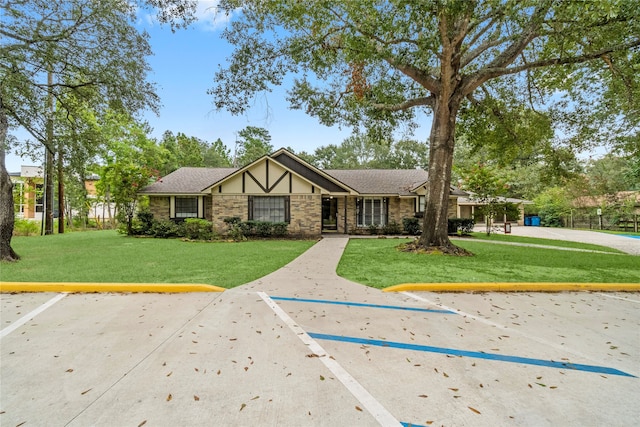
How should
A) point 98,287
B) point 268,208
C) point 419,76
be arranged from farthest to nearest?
point 268,208, point 419,76, point 98,287

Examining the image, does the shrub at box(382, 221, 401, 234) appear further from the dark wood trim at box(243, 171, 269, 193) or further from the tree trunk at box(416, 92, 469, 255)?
the tree trunk at box(416, 92, 469, 255)

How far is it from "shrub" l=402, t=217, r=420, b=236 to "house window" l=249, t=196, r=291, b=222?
7.30 meters

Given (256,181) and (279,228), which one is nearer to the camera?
(279,228)

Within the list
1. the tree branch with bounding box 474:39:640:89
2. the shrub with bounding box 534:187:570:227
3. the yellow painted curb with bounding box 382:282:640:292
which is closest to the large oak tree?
the tree branch with bounding box 474:39:640:89

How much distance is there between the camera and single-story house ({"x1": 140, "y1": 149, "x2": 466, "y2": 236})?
17.8m

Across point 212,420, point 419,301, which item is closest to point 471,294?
point 419,301

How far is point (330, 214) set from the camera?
22.6 m

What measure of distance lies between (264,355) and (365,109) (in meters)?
11.7

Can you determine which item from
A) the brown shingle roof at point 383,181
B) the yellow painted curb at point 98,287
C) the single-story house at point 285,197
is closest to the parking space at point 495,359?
the yellow painted curb at point 98,287

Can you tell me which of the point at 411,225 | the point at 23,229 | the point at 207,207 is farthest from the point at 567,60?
the point at 23,229

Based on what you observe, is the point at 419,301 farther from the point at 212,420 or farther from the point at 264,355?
the point at 212,420

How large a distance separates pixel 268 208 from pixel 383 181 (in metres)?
8.14

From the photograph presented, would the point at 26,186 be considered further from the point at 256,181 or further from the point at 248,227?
the point at 248,227

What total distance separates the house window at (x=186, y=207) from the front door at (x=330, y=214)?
7980 millimetres
